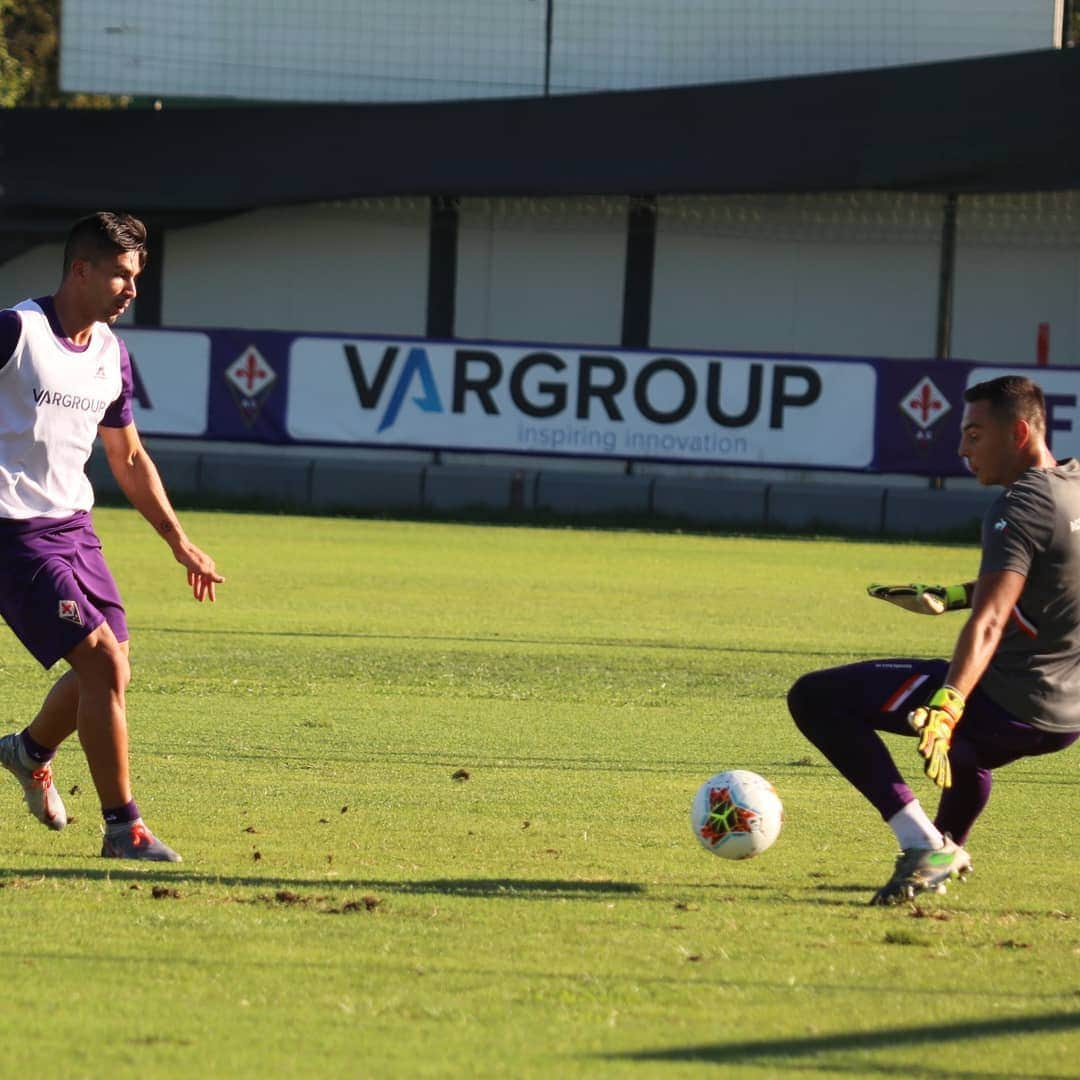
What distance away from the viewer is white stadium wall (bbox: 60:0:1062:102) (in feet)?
96.0

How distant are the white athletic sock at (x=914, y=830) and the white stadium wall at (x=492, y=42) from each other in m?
24.5

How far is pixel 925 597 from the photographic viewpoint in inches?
247

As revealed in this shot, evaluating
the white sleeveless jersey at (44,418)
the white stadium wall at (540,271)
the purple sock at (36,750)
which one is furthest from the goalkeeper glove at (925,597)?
the white stadium wall at (540,271)

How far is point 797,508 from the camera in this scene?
25469mm

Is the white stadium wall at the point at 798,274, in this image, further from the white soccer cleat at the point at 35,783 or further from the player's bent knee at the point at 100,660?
the player's bent knee at the point at 100,660

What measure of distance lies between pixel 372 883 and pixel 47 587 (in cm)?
146

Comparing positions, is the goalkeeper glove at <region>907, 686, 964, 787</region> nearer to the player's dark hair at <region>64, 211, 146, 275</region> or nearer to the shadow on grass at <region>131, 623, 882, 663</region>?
the player's dark hair at <region>64, 211, 146, 275</region>

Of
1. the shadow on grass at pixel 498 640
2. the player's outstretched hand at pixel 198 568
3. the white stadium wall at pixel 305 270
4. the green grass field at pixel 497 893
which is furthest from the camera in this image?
the white stadium wall at pixel 305 270

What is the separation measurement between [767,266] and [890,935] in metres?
23.7

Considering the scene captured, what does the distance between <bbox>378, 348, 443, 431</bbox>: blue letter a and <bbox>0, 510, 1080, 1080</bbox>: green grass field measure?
1200 cm

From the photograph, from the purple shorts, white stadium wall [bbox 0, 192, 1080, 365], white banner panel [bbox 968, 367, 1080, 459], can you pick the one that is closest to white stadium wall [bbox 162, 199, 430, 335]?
white stadium wall [bbox 0, 192, 1080, 365]

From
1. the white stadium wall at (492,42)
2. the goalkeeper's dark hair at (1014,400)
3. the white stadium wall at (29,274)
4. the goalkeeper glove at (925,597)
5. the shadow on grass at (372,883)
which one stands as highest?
the white stadium wall at (492,42)

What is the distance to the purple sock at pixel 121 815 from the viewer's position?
6547 mm

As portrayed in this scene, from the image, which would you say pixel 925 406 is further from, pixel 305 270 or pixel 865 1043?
pixel 865 1043
